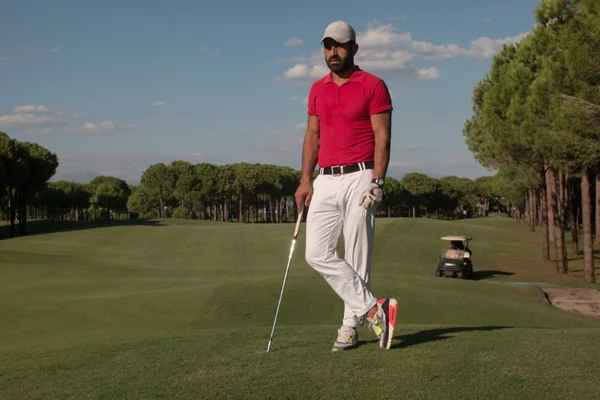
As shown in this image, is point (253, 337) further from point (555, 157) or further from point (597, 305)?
point (555, 157)

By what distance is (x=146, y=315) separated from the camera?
18016 mm

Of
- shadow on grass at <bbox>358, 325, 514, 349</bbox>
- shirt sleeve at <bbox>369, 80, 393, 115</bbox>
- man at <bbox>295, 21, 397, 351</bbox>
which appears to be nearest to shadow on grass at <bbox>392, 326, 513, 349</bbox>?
shadow on grass at <bbox>358, 325, 514, 349</bbox>

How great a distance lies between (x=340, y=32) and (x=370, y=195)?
65.3 inches

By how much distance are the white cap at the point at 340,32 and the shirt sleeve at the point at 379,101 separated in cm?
55

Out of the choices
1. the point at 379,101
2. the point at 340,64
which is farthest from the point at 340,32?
the point at 379,101

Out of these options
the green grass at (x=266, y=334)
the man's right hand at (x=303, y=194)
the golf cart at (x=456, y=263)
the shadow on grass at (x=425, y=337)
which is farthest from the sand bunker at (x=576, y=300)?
the man's right hand at (x=303, y=194)

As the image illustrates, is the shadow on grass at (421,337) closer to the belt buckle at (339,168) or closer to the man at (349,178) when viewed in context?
the man at (349,178)

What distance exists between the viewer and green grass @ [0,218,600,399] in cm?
566

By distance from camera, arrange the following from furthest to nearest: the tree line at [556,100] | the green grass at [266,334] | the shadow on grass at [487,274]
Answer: the shadow on grass at [487,274] < the tree line at [556,100] < the green grass at [266,334]

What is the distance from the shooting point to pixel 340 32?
22.3 feet

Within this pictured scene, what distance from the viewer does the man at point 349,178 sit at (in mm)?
6852

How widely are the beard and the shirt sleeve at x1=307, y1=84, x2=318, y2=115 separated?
0.39 meters

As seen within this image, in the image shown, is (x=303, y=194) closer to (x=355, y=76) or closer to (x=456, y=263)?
(x=355, y=76)

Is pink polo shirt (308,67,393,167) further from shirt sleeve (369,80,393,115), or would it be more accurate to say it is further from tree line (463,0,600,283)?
tree line (463,0,600,283)
